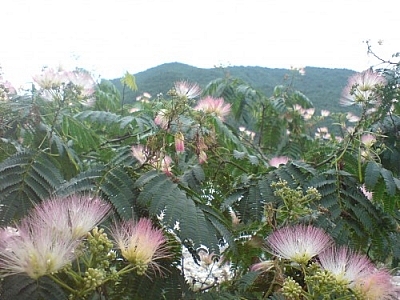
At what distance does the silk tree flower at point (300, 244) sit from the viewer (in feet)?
3.76

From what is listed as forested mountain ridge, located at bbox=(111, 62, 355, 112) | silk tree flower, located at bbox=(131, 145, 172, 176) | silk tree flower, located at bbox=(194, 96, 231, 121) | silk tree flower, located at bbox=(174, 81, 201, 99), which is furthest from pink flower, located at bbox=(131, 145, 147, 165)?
forested mountain ridge, located at bbox=(111, 62, 355, 112)

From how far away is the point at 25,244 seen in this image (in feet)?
2.99

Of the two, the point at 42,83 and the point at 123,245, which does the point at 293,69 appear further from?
the point at 123,245

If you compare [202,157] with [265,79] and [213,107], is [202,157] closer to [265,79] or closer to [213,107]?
[213,107]

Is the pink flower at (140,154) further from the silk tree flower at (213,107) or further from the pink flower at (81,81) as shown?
the silk tree flower at (213,107)

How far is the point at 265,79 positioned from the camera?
655cm

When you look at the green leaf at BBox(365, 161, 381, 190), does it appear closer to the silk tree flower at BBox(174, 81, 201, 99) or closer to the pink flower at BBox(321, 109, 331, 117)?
the silk tree flower at BBox(174, 81, 201, 99)

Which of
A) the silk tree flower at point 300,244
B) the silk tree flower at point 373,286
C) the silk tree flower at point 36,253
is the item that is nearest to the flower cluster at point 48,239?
the silk tree flower at point 36,253

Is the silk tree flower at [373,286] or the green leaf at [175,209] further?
the green leaf at [175,209]

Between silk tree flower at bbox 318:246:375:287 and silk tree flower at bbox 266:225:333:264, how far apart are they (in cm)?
2

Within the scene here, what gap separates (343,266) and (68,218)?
58 cm

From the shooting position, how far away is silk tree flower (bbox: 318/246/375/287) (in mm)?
1091

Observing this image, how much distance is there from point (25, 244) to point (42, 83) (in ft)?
2.80

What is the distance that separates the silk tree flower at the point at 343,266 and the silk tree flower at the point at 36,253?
53 centimetres
